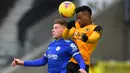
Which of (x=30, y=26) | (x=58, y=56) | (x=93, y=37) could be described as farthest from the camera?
(x=30, y=26)

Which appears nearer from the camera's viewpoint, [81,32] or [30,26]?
[81,32]

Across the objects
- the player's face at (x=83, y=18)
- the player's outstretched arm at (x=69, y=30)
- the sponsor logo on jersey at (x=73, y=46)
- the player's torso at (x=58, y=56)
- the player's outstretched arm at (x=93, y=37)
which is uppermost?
the player's face at (x=83, y=18)

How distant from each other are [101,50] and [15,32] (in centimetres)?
240

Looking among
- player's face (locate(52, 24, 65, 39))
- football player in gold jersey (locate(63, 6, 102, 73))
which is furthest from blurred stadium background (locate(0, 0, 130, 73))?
player's face (locate(52, 24, 65, 39))

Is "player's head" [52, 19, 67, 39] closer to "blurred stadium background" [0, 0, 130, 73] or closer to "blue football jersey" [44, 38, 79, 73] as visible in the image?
"blue football jersey" [44, 38, 79, 73]

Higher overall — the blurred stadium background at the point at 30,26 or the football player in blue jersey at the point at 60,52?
the blurred stadium background at the point at 30,26

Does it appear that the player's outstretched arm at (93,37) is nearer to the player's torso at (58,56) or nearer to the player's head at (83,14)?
the player's head at (83,14)

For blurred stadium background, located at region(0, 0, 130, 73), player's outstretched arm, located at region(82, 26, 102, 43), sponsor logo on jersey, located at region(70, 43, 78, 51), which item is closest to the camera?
player's outstretched arm, located at region(82, 26, 102, 43)

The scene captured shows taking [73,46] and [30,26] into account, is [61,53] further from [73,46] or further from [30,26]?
[30,26]

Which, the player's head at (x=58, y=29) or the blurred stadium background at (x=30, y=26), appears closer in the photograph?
the player's head at (x=58, y=29)

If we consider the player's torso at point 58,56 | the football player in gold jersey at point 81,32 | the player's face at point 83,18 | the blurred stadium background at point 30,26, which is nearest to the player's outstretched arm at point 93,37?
the football player in gold jersey at point 81,32

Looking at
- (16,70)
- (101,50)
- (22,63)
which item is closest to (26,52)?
(16,70)

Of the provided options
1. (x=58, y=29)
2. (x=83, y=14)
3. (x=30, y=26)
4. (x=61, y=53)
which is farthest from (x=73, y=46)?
(x=30, y=26)

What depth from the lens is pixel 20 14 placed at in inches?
610
